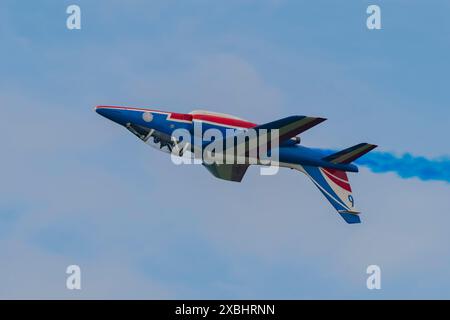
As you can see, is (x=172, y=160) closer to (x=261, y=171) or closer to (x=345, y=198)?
(x=261, y=171)

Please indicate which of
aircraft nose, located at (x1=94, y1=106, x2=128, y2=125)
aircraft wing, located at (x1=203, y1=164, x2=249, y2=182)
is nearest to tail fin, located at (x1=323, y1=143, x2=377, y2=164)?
aircraft wing, located at (x1=203, y1=164, x2=249, y2=182)

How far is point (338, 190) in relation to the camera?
257ft

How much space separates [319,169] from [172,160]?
1039 centimetres

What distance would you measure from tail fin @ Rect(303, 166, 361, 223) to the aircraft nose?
1272 cm

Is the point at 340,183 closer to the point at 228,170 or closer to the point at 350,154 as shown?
the point at 350,154

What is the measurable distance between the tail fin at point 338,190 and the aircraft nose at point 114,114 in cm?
1272


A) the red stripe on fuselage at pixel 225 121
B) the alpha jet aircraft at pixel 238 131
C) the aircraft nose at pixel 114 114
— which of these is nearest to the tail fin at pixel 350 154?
the alpha jet aircraft at pixel 238 131

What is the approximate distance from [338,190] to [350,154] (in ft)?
8.56

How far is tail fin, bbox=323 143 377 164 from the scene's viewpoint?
76250 millimetres

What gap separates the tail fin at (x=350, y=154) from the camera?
76250 millimetres

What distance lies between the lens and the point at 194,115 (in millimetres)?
Result: 73562

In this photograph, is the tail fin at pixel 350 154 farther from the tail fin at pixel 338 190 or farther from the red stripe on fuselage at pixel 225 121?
the red stripe on fuselage at pixel 225 121

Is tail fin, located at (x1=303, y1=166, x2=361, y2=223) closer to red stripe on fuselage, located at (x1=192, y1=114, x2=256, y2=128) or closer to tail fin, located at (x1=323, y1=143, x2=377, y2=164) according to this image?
tail fin, located at (x1=323, y1=143, x2=377, y2=164)

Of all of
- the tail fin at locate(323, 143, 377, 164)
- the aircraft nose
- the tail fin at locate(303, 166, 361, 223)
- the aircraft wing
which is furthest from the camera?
the tail fin at locate(303, 166, 361, 223)
